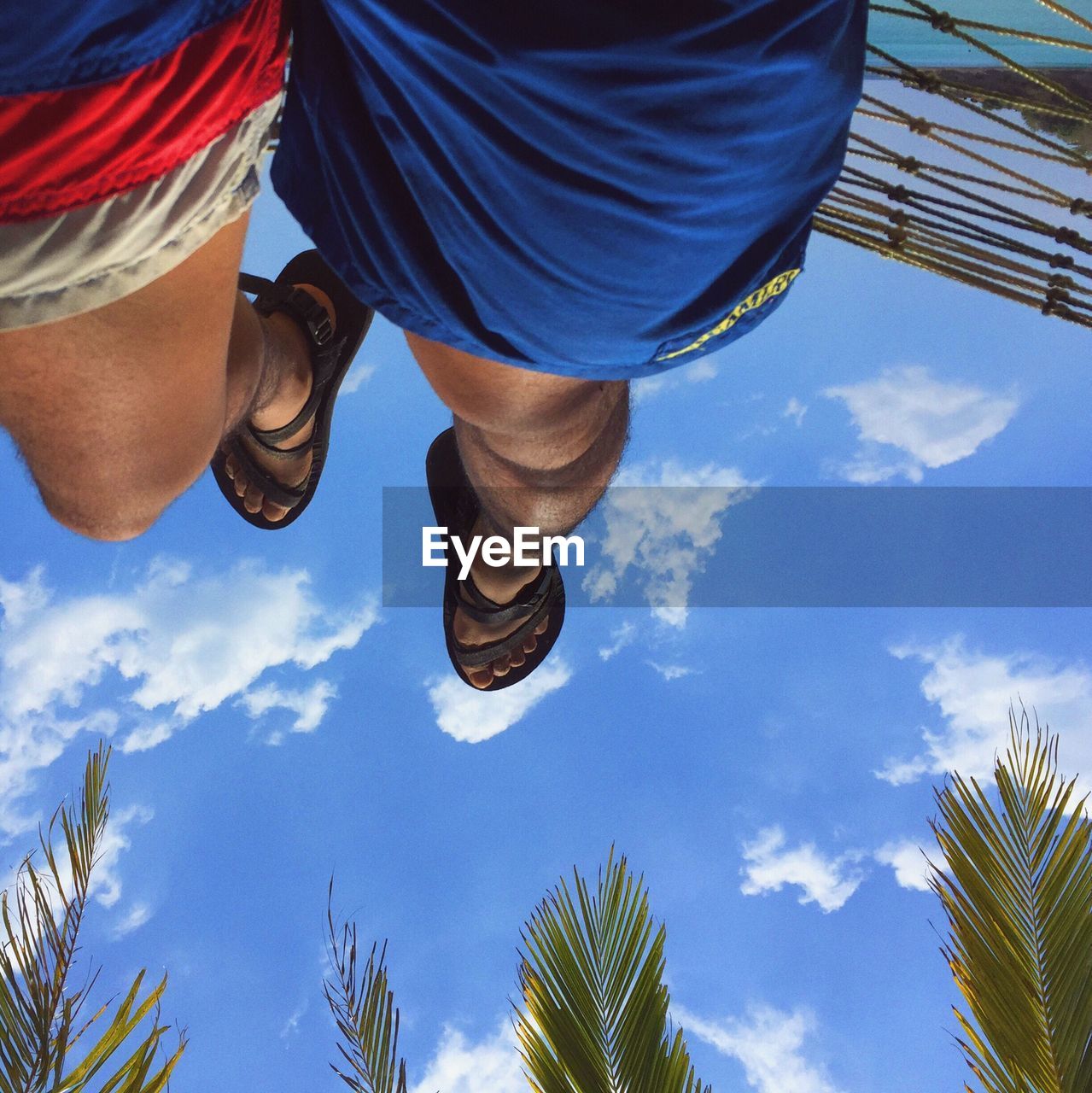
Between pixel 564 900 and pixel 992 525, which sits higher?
pixel 992 525

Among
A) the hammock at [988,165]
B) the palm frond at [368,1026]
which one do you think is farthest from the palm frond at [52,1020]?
the hammock at [988,165]

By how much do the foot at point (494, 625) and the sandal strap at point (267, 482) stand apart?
0.32 meters

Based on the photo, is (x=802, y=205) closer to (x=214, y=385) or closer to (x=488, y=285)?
(x=488, y=285)

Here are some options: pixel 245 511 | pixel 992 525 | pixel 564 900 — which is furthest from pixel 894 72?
pixel 992 525

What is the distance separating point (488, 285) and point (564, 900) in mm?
1231

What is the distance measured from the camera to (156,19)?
17.6 inches

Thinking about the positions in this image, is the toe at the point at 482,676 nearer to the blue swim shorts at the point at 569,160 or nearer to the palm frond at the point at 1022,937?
the palm frond at the point at 1022,937

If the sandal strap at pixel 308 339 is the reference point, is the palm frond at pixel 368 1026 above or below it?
below

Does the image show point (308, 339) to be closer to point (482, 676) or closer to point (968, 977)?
point (482, 676)

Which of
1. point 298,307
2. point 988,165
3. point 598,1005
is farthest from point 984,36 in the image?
point 598,1005

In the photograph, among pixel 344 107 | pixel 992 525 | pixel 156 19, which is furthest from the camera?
pixel 992 525

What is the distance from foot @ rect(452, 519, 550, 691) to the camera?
1.44 meters

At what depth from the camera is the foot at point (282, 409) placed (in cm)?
134

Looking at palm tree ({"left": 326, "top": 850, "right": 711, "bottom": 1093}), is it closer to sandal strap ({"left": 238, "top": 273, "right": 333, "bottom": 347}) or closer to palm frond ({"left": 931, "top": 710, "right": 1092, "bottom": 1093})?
palm frond ({"left": 931, "top": 710, "right": 1092, "bottom": 1093})
